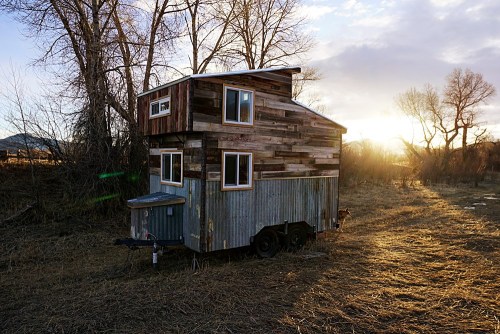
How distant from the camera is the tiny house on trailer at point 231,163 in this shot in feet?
24.9

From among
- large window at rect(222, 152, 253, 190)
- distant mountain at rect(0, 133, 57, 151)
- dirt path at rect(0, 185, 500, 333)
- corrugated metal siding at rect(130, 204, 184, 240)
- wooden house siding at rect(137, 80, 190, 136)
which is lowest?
dirt path at rect(0, 185, 500, 333)

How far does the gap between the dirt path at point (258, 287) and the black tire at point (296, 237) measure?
15.4 inches

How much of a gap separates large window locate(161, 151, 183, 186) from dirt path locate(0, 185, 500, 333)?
86.0 inches

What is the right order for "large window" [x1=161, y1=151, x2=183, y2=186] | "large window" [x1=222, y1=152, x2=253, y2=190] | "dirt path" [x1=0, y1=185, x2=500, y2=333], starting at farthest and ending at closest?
"large window" [x1=161, y1=151, x2=183, y2=186] → "large window" [x1=222, y1=152, x2=253, y2=190] → "dirt path" [x1=0, y1=185, x2=500, y2=333]

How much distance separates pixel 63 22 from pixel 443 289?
17213 millimetres

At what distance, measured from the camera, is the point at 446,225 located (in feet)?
41.3

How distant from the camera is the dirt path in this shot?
4770 mm

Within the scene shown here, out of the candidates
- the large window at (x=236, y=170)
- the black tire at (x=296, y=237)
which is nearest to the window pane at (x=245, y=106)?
the large window at (x=236, y=170)

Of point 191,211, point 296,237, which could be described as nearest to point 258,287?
point 191,211

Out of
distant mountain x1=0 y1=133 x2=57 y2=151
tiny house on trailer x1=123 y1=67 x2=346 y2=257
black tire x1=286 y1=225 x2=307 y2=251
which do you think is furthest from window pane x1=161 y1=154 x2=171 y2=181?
distant mountain x1=0 y1=133 x2=57 y2=151

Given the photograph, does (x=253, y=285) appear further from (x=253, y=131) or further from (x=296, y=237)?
(x=253, y=131)

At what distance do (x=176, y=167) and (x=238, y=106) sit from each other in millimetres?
2390

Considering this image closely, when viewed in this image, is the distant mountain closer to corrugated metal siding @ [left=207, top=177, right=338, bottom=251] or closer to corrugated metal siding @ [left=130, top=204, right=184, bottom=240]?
corrugated metal siding @ [left=130, top=204, right=184, bottom=240]

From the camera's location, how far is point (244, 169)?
8.18 m
